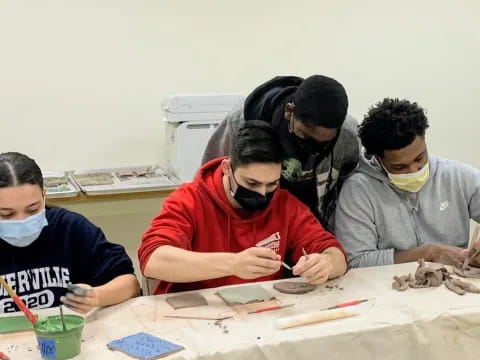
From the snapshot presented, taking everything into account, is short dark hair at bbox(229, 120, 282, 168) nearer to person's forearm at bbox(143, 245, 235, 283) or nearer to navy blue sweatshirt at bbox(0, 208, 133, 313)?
person's forearm at bbox(143, 245, 235, 283)

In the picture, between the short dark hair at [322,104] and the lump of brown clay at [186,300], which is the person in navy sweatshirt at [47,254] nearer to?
the lump of brown clay at [186,300]

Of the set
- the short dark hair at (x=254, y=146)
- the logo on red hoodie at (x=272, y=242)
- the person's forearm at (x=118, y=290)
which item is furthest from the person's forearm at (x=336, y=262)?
the person's forearm at (x=118, y=290)

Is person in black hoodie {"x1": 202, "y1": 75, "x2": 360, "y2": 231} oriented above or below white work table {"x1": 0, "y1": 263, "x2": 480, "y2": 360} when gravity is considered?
above

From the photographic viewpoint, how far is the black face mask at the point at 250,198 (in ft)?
6.64

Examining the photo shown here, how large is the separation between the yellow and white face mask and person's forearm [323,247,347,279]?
0.42 m

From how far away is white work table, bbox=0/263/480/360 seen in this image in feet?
5.17

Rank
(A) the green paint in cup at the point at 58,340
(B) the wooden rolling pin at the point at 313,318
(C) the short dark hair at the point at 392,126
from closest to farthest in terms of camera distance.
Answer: (A) the green paint in cup at the point at 58,340, (B) the wooden rolling pin at the point at 313,318, (C) the short dark hair at the point at 392,126

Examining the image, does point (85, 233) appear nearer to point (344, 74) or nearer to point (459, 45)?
point (344, 74)

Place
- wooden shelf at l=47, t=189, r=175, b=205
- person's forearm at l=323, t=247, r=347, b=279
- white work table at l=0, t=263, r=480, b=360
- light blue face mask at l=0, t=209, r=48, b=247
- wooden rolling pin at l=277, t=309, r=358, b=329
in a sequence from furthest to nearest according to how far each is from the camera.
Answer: wooden shelf at l=47, t=189, r=175, b=205
person's forearm at l=323, t=247, r=347, b=279
light blue face mask at l=0, t=209, r=48, b=247
wooden rolling pin at l=277, t=309, r=358, b=329
white work table at l=0, t=263, r=480, b=360

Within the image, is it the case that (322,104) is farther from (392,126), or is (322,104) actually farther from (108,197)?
(108,197)

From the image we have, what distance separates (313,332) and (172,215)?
65 centimetres

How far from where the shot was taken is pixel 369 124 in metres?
2.33

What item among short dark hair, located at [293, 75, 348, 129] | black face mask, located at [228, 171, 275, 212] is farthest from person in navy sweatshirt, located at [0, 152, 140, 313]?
short dark hair, located at [293, 75, 348, 129]

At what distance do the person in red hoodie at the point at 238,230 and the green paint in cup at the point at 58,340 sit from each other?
0.45 meters
